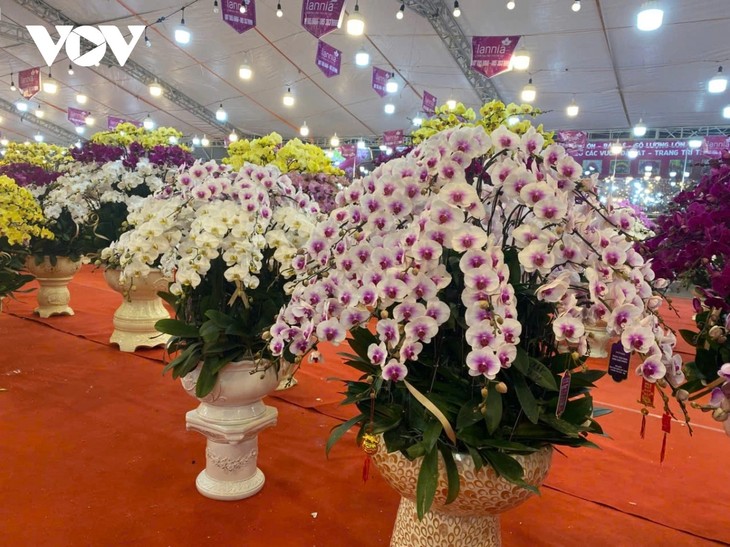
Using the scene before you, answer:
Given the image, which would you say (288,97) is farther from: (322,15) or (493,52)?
(322,15)

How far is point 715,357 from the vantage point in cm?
102

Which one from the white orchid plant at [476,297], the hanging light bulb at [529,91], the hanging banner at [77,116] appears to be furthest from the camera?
the hanging banner at [77,116]

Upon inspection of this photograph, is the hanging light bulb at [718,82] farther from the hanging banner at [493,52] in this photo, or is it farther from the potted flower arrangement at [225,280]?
the potted flower arrangement at [225,280]

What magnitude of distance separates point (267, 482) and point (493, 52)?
5922 millimetres

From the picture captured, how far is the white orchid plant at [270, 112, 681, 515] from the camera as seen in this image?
76 centimetres

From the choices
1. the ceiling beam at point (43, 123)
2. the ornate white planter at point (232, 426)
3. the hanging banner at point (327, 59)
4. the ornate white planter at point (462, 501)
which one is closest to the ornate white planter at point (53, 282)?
the ornate white planter at point (232, 426)

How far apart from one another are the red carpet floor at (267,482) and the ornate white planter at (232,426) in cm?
5

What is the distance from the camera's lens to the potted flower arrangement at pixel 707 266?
2.86 feet

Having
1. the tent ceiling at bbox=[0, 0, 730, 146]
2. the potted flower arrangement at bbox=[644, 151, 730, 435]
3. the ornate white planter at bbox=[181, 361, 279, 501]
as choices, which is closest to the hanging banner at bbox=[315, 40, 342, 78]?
the tent ceiling at bbox=[0, 0, 730, 146]

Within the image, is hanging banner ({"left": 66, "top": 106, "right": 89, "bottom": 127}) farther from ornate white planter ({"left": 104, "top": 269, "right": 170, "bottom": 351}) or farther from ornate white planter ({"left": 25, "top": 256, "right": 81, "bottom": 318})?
ornate white planter ({"left": 104, "top": 269, "right": 170, "bottom": 351})

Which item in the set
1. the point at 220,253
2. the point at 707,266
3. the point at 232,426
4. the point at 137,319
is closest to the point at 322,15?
the point at 137,319

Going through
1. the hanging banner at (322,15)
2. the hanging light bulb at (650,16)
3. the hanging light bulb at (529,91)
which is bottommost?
the hanging banner at (322,15)

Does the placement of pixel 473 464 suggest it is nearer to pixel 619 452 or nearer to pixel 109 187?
pixel 619 452

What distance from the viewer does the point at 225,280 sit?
1.44 metres
